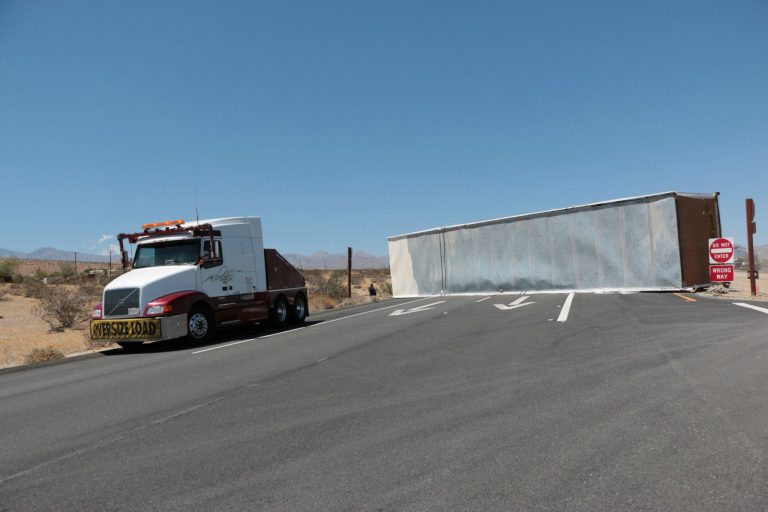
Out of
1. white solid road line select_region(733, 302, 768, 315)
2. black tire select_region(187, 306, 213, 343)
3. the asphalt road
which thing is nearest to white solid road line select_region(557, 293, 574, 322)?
the asphalt road

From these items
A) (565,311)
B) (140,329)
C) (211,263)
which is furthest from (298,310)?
(565,311)

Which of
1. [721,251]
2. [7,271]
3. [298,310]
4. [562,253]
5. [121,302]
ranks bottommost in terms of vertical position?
[298,310]

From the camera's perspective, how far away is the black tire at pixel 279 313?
1691 cm

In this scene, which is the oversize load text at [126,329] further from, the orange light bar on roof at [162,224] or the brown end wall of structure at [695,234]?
the brown end wall of structure at [695,234]

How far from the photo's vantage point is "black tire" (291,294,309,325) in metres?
17.9

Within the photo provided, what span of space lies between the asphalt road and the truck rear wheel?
25.7 feet

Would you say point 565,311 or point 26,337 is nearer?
point 565,311

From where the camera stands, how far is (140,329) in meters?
12.6

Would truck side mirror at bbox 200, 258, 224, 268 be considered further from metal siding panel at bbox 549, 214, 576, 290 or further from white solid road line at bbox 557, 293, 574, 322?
metal siding panel at bbox 549, 214, 576, 290

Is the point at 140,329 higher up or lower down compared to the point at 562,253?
lower down

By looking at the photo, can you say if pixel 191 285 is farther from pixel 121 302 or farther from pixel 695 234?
pixel 695 234

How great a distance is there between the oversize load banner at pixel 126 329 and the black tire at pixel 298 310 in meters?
5.76

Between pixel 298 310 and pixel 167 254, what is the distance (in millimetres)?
4989

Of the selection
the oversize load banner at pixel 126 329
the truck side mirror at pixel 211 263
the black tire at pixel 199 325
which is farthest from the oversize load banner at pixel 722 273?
the oversize load banner at pixel 126 329
